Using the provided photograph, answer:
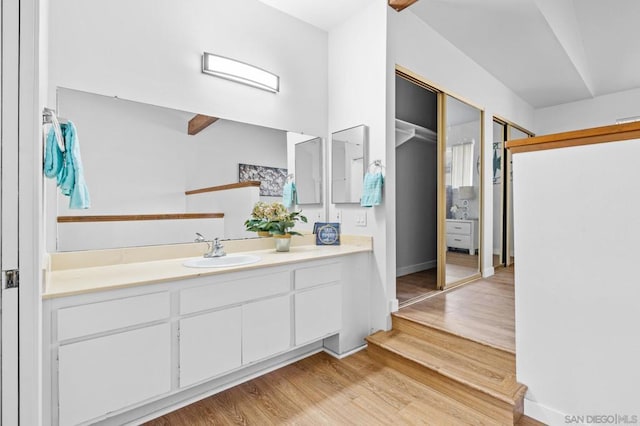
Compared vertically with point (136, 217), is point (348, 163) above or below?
above

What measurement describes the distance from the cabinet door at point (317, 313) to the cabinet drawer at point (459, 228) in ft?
5.78

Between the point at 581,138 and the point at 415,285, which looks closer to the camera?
the point at 581,138

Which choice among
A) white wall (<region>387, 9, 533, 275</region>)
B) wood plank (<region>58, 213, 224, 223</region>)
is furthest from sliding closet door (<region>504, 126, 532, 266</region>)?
wood plank (<region>58, 213, 224, 223</region>)

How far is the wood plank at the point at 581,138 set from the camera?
1401 mm

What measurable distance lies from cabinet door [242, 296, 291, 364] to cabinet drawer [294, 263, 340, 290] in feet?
0.48

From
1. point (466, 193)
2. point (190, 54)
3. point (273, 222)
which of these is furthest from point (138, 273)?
point (466, 193)

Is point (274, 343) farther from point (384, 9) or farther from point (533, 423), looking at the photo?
point (384, 9)

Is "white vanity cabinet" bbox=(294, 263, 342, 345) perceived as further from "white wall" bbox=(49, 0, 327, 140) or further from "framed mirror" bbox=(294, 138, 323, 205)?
"white wall" bbox=(49, 0, 327, 140)

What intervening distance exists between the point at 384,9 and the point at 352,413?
293cm

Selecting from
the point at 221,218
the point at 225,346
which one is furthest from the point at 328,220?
the point at 225,346

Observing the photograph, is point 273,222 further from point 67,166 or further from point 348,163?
point 67,166

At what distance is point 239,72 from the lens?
7.86ft

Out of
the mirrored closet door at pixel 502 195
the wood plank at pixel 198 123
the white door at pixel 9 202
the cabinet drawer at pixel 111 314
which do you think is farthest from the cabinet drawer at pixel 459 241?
the white door at pixel 9 202

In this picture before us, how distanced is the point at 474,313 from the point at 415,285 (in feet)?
3.25
